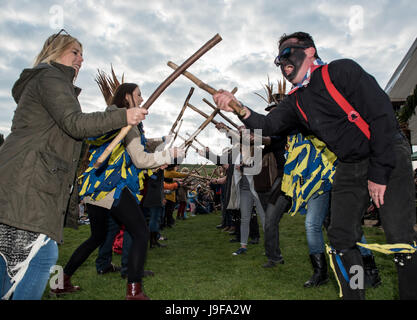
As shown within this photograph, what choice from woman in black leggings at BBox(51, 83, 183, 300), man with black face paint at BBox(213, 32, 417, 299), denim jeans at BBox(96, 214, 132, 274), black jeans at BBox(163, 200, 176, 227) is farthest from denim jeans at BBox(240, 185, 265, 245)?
black jeans at BBox(163, 200, 176, 227)

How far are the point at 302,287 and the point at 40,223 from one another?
3.21 meters

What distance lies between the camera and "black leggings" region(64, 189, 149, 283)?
336 cm

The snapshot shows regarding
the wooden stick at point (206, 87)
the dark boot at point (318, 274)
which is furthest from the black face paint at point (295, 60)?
the dark boot at point (318, 274)

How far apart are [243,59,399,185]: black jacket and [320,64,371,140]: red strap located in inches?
1.0

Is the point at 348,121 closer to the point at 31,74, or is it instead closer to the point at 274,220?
the point at 31,74

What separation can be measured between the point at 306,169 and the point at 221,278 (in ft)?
6.33

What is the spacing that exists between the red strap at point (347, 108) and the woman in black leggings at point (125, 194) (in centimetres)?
174

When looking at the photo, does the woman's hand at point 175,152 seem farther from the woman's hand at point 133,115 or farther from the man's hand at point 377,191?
the man's hand at point 377,191

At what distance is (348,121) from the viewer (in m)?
2.51

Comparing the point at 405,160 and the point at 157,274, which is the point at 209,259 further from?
the point at 405,160

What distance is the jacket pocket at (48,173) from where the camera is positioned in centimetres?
200

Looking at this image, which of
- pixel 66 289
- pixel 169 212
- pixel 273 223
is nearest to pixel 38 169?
pixel 66 289

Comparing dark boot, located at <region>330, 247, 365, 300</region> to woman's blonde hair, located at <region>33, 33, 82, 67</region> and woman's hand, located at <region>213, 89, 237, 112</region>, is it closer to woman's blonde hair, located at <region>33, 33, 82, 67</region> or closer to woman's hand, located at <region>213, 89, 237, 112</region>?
woman's hand, located at <region>213, 89, 237, 112</region>

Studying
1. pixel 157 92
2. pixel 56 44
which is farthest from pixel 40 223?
pixel 157 92
